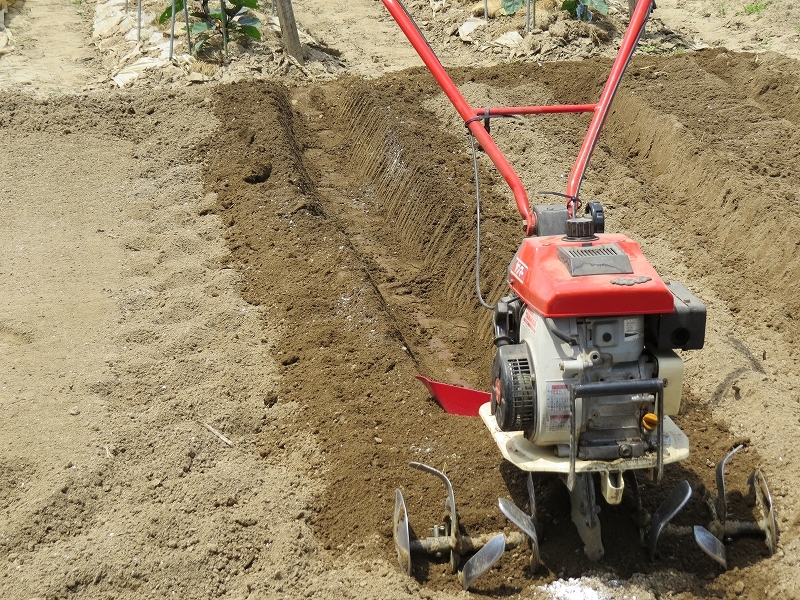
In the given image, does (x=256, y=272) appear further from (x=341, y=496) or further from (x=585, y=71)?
(x=585, y=71)

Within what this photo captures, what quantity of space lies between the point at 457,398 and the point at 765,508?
5.85 ft

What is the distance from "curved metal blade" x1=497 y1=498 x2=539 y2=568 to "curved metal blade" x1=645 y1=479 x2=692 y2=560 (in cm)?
55

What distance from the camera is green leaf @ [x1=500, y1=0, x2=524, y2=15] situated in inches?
548

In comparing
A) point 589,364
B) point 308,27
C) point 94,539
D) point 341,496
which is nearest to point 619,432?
point 589,364

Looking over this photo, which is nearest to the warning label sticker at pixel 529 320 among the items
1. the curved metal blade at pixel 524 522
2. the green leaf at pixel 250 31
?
the curved metal blade at pixel 524 522

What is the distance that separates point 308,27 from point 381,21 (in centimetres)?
132

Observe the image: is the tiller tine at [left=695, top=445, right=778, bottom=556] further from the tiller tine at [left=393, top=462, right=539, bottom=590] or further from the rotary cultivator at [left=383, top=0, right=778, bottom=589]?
the tiller tine at [left=393, top=462, right=539, bottom=590]

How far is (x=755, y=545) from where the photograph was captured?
431 centimetres

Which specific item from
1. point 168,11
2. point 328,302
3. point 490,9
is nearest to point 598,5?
point 490,9

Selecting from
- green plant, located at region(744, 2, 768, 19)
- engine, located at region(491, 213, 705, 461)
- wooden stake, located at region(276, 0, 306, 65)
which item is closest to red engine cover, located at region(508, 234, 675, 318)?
engine, located at region(491, 213, 705, 461)

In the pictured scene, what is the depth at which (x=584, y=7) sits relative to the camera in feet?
44.4

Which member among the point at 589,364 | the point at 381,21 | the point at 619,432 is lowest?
the point at 381,21

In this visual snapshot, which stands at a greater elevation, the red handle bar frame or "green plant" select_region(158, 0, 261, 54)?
the red handle bar frame

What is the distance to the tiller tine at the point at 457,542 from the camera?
4000mm
